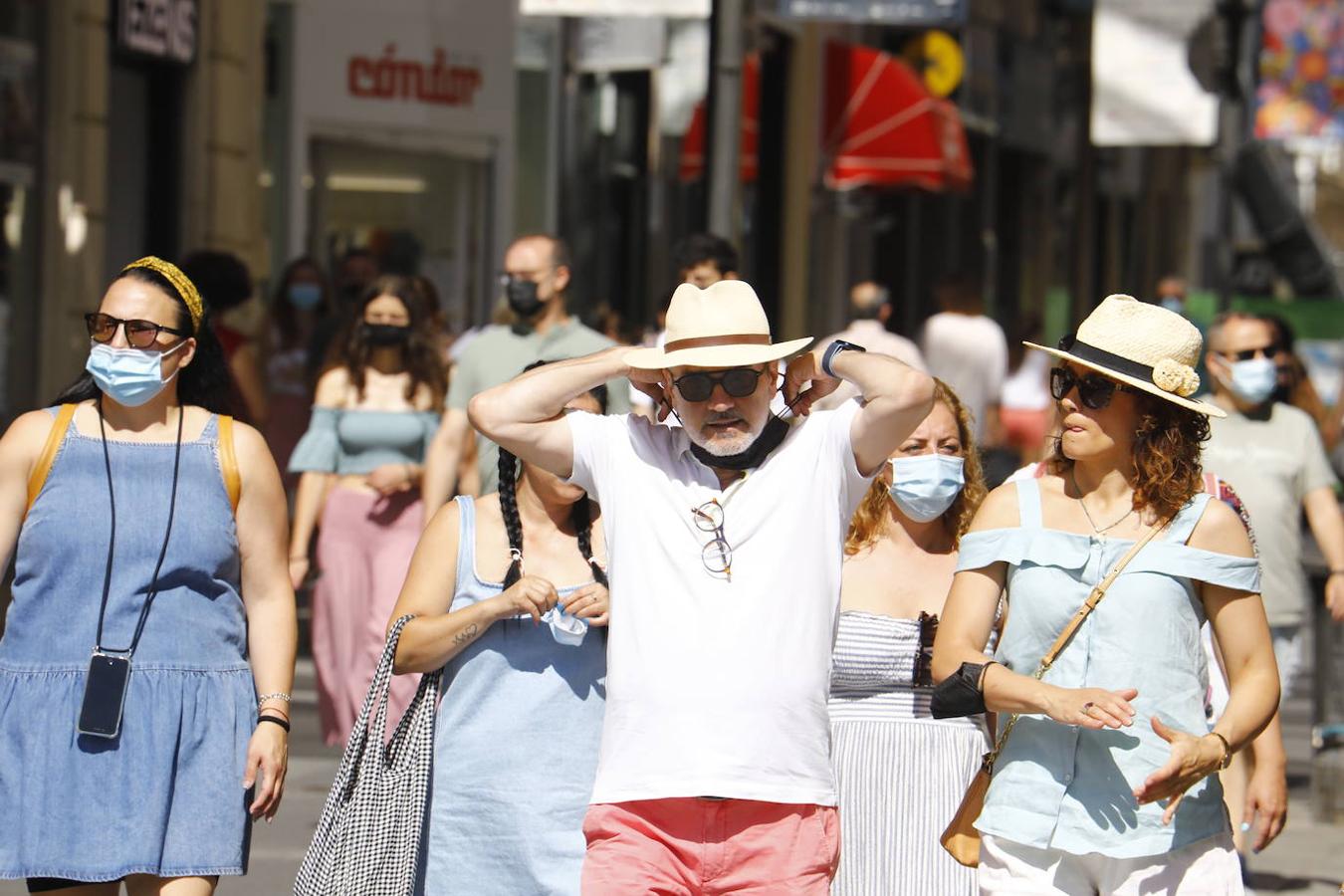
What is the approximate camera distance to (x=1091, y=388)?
475cm

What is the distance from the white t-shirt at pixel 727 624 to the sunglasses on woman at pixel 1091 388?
442 millimetres

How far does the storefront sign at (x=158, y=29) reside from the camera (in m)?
13.8

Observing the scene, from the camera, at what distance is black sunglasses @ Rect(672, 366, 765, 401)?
4.53 meters

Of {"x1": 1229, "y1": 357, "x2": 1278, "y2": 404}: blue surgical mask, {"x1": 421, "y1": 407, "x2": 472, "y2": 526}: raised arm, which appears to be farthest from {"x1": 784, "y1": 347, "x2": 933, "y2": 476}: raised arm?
{"x1": 421, "y1": 407, "x2": 472, "y2": 526}: raised arm

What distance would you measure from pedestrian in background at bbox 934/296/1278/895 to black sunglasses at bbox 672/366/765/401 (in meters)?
0.59

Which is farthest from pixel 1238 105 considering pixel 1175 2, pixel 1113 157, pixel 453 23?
pixel 1113 157

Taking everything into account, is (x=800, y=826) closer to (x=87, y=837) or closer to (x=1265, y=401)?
(x=87, y=837)

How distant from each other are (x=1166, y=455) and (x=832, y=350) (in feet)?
2.26

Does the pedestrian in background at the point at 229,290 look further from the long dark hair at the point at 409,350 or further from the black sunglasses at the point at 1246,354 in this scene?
the black sunglasses at the point at 1246,354

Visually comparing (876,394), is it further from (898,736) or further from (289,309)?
(289,309)

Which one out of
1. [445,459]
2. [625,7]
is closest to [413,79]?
[625,7]

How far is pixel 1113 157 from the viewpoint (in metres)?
40.1

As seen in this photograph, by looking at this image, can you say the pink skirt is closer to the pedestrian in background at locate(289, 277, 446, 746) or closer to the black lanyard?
the pedestrian in background at locate(289, 277, 446, 746)

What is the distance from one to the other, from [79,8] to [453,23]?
4472 mm
